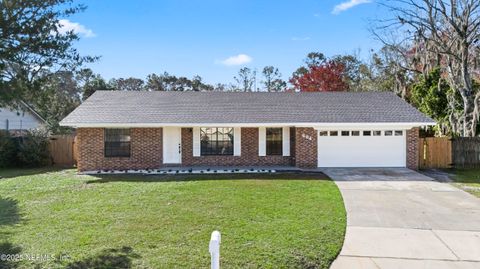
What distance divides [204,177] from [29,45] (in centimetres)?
967

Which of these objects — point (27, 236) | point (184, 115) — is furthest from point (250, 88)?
point (27, 236)

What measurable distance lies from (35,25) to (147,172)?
36.9 ft

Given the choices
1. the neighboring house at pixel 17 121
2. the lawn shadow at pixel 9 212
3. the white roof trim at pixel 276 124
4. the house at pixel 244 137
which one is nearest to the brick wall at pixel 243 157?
the house at pixel 244 137

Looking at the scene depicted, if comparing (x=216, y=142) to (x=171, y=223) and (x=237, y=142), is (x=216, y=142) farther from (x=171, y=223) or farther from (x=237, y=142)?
(x=171, y=223)

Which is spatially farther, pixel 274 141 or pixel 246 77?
pixel 246 77

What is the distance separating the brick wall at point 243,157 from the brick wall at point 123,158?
49.7 inches

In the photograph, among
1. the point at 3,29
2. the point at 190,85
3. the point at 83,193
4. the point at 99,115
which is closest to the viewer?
the point at 3,29

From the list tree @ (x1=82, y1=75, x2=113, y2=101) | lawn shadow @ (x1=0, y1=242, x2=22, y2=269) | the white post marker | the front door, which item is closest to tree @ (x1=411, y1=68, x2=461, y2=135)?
the front door

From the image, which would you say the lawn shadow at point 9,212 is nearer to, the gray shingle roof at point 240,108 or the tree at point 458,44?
the gray shingle roof at point 240,108

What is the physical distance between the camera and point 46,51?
17.2ft

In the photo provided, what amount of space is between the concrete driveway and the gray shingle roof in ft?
15.2

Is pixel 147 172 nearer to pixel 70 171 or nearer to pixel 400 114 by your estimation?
pixel 70 171

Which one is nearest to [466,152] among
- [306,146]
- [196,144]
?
[306,146]

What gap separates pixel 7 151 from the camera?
18297mm
